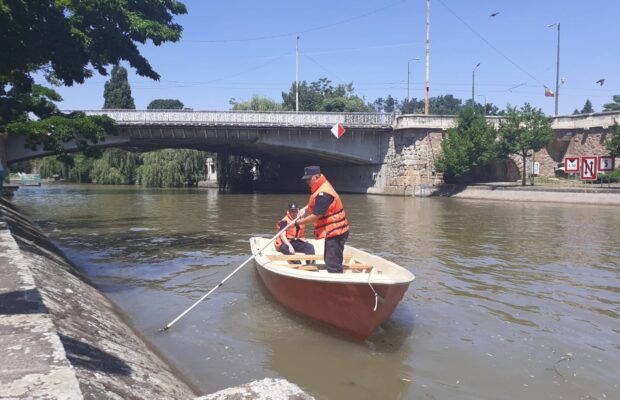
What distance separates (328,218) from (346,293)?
1287 mm

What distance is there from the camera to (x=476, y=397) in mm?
5113

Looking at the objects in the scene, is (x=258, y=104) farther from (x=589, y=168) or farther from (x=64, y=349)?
(x=64, y=349)

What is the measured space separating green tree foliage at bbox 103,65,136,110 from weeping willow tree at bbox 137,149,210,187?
32553mm

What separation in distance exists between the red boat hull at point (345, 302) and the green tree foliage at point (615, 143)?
33.8m

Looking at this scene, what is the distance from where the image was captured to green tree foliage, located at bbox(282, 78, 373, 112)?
270 ft

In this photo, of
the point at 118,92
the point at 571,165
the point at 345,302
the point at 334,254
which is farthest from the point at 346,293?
the point at 118,92

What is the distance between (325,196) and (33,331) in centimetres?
402

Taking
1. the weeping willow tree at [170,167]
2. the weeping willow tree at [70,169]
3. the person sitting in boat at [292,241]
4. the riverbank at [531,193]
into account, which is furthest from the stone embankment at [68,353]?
the weeping willow tree at [70,169]

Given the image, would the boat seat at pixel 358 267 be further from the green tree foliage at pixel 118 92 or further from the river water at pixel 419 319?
the green tree foliage at pixel 118 92

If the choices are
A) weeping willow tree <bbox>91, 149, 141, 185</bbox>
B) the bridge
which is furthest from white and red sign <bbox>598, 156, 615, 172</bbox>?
weeping willow tree <bbox>91, 149, 141, 185</bbox>

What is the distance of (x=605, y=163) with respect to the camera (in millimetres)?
35344

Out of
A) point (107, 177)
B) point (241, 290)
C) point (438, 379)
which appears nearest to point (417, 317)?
point (438, 379)

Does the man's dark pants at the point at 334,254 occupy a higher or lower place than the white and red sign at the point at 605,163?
lower

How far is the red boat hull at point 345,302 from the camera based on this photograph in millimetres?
6223
